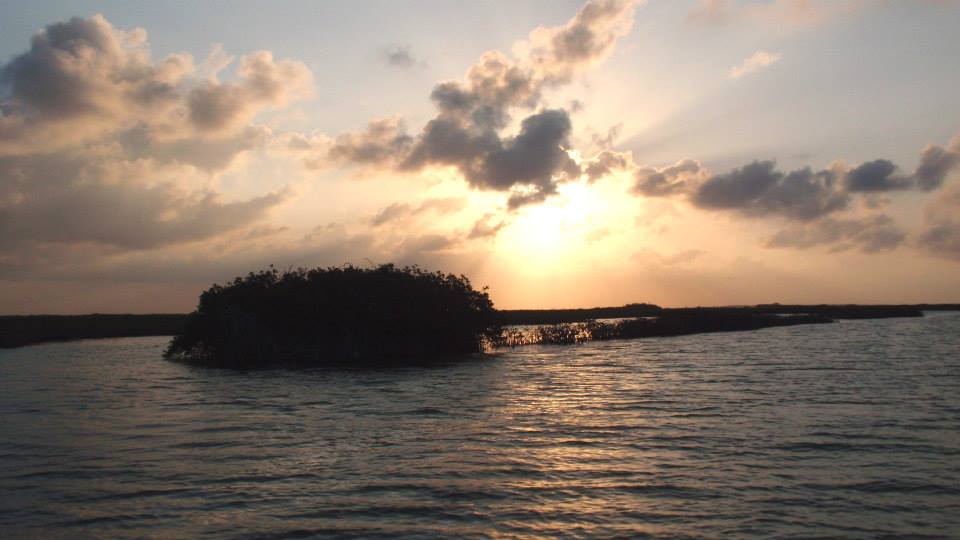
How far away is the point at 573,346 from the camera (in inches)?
2633

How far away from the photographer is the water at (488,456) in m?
13.8

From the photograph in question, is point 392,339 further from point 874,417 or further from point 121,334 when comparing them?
point 121,334

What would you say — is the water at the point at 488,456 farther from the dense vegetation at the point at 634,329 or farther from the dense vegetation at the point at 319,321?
the dense vegetation at the point at 634,329

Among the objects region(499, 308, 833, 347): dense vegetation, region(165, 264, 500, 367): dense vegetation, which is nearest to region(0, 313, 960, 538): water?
region(165, 264, 500, 367): dense vegetation

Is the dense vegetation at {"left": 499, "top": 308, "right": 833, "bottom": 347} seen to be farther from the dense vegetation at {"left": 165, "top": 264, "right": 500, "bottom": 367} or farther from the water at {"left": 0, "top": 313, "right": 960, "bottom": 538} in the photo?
the water at {"left": 0, "top": 313, "right": 960, "bottom": 538}

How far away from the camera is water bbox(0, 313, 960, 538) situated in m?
13.8

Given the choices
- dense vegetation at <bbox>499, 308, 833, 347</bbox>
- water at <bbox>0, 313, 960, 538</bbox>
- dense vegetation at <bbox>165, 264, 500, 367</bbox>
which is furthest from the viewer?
dense vegetation at <bbox>499, 308, 833, 347</bbox>

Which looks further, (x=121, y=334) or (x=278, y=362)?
(x=121, y=334)

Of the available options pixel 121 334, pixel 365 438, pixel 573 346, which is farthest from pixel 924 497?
pixel 121 334

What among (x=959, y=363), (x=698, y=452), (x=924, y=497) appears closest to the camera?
(x=924, y=497)

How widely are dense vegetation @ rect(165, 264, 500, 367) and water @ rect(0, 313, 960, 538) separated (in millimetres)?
13312

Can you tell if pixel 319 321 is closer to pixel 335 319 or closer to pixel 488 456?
pixel 335 319

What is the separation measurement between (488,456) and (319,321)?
37.7 m

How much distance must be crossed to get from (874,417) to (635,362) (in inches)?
928
